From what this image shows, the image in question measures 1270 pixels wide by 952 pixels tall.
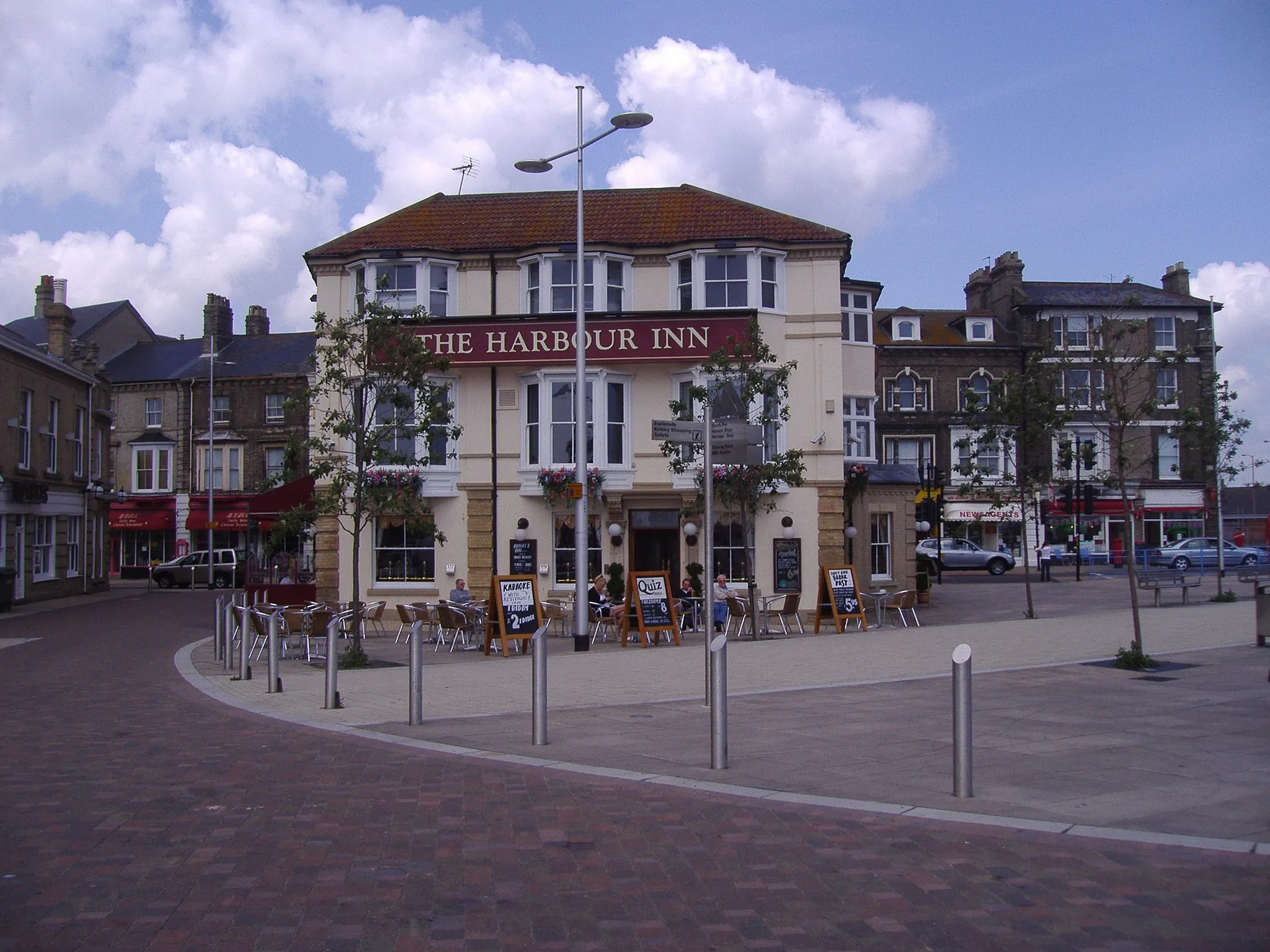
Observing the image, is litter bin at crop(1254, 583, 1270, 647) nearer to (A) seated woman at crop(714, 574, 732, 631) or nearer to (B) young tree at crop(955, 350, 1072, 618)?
(B) young tree at crop(955, 350, 1072, 618)

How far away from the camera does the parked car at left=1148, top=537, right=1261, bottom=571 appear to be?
45750 millimetres

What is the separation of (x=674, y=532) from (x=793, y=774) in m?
17.7

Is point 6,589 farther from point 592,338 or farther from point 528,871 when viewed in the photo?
point 528,871

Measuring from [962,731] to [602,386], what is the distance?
59.6ft

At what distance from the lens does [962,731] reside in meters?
7.09

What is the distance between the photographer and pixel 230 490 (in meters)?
52.5

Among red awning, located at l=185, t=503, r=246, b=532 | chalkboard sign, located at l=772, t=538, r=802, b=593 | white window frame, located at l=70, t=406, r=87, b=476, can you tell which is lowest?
chalkboard sign, located at l=772, t=538, r=802, b=593

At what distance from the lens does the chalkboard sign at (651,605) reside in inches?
770

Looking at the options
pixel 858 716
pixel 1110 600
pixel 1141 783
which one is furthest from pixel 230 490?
pixel 1141 783

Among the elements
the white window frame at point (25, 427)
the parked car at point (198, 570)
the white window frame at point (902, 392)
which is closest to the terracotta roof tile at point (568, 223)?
the white window frame at point (25, 427)

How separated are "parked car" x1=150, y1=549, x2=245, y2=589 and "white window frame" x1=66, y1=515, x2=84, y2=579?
21.6 ft

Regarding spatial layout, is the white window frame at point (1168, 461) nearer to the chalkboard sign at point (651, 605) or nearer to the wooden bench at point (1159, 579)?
the wooden bench at point (1159, 579)

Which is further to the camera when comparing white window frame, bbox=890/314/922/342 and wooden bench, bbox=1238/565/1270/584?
white window frame, bbox=890/314/922/342

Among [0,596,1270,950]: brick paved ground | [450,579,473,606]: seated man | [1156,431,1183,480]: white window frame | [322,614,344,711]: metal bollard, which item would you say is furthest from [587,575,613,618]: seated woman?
[1156,431,1183,480]: white window frame
